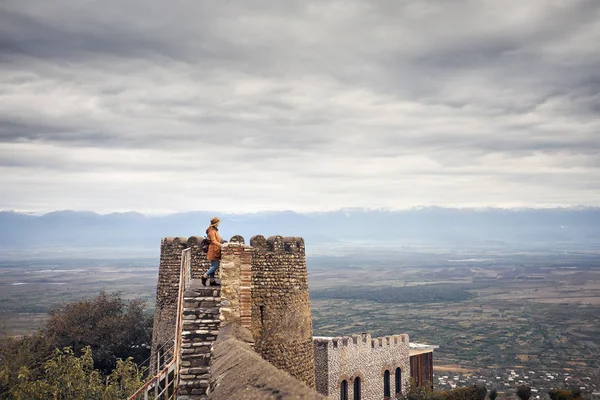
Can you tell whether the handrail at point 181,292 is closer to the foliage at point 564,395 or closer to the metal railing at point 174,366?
the metal railing at point 174,366

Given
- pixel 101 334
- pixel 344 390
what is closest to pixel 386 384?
pixel 344 390

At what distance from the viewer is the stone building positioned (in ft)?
27.7

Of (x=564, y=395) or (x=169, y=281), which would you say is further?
(x=564, y=395)

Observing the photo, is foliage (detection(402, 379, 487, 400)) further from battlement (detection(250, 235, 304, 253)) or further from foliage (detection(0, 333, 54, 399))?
battlement (detection(250, 235, 304, 253))

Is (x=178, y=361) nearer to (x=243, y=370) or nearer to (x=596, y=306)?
(x=243, y=370)

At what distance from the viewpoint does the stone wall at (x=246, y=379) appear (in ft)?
21.6

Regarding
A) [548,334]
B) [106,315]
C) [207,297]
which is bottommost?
[548,334]

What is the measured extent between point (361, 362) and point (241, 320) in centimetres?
2252

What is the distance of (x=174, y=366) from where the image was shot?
526 inches

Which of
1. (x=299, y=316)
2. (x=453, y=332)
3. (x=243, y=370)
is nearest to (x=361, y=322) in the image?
(x=453, y=332)

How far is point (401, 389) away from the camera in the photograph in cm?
3897

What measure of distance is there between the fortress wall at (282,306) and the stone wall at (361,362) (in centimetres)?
1582

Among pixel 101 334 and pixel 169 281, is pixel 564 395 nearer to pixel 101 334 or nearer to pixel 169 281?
pixel 101 334

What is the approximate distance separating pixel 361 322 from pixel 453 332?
1739 centimetres
